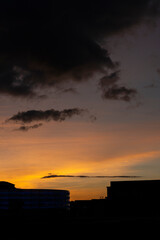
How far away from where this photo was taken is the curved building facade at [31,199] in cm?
12156

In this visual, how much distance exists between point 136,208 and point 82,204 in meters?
52.1

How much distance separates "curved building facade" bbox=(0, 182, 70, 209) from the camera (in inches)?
4786

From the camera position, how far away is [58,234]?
5325 centimetres

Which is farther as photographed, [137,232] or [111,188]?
[111,188]

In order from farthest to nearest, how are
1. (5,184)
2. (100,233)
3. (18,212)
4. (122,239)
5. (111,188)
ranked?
(111,188)
(5,184)
(18,212)
(100,233)
(122,239)

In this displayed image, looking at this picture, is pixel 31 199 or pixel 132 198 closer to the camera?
pixel 31 199

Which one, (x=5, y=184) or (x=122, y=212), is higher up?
(x=5, y=184)

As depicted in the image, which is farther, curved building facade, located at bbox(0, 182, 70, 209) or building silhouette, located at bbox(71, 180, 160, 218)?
building silhouette, located at bbox(71, 180, 160, 218)

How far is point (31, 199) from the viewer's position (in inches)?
4843

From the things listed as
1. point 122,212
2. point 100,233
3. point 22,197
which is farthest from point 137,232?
point 122,212

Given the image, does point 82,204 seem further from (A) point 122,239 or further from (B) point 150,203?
(A) point 122,239

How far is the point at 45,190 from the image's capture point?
12825cm

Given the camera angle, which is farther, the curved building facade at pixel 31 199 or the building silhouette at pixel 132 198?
the building silhouette at pixel 132 198

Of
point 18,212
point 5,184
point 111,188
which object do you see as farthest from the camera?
point 111,188
